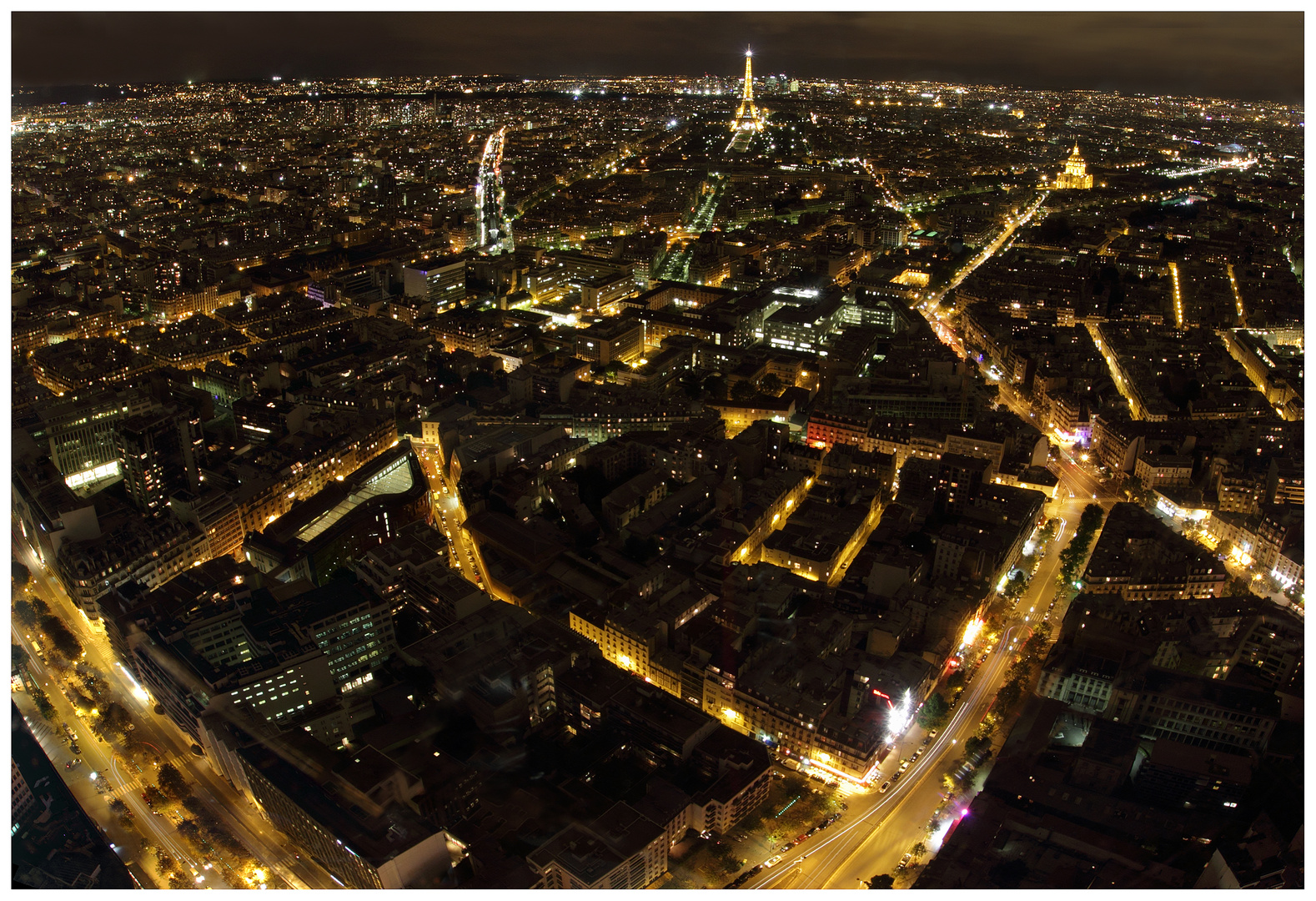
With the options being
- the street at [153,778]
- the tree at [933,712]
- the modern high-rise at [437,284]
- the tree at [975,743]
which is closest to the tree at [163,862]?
the street at [153,778]

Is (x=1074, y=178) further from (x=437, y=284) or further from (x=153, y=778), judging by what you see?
(x=153, y=778)

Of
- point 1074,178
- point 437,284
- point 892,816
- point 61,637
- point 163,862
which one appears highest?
point 1074,178

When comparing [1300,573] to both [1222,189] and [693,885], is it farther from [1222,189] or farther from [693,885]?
[1222,189]

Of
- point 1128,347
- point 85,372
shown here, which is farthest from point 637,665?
point 1128,347

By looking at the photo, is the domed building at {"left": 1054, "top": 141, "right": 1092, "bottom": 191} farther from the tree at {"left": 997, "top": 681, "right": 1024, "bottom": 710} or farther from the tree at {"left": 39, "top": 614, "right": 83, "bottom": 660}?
the tree at {"left": 39, "top": 614, "right": 83, "bottom": 660}

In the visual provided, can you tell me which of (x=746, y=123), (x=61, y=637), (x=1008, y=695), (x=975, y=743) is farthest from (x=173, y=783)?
(x=746, y=123)

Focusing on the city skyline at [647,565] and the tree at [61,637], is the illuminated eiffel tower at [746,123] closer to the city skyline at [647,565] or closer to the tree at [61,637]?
the city skyline at [647,565]

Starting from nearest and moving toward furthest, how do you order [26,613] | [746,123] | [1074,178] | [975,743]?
[975,743] → [26,613] → [1074,178] → [746,123]
